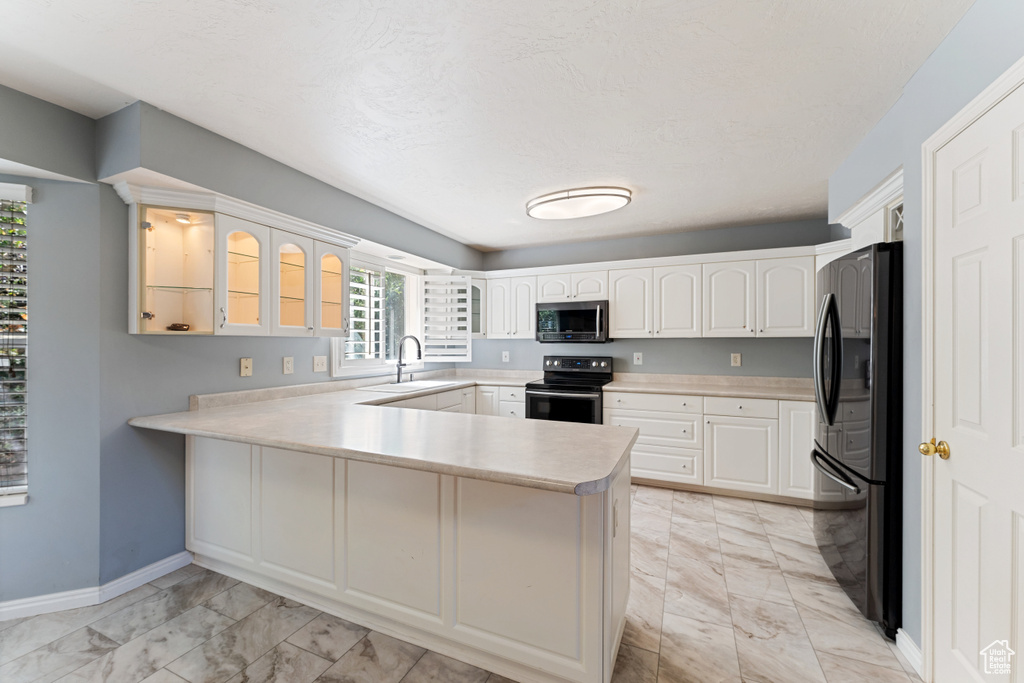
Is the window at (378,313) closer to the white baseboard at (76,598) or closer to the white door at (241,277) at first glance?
the white door at (241,277)

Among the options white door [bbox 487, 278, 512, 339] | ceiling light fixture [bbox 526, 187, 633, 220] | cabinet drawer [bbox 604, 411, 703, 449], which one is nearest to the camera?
ceiling light fixture [bbox 526, 187, 633, 220]

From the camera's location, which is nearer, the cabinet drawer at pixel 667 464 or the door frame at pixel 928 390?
the door frame at pixel 928 390

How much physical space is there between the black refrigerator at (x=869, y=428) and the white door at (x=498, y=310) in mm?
3044

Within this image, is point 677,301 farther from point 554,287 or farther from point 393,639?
point 393,639

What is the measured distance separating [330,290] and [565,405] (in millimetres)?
2302

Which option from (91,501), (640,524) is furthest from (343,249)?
(640,524)

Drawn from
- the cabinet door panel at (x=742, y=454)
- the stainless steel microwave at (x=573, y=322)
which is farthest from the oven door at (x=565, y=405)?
the cabinet door panel at (x=742, y=454)

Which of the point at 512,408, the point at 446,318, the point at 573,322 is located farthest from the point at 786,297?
the point at 446,318

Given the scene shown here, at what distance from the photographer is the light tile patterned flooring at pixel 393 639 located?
5.14 feet

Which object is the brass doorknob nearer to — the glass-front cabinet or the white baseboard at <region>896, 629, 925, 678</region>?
the white baseboard at <region>896, 629, 925, 678</region>

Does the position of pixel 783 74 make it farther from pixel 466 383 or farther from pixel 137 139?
pixel 466 383

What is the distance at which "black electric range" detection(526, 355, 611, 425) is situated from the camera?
3809 millimetres

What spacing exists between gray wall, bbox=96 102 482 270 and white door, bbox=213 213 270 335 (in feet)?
0.68

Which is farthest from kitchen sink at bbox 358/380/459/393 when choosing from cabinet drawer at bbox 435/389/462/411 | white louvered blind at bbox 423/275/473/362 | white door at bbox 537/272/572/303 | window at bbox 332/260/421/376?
white door at bbox 537/272/572/303
